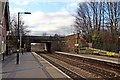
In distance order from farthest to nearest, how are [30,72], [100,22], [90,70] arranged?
[100,22]
[90,70]
[30,72]

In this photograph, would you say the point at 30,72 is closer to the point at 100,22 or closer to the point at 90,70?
the point at 90,70

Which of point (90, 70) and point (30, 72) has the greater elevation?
point (30, 72)

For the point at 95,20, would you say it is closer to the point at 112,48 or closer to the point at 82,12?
the point at 82,12

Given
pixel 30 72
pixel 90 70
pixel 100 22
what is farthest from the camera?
pixel 100 22

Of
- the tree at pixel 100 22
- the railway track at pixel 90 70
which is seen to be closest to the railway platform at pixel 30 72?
the railway track at pixel 90 70

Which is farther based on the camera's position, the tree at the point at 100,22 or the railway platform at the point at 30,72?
the tree at the point at 100,22

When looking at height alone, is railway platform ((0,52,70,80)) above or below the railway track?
above

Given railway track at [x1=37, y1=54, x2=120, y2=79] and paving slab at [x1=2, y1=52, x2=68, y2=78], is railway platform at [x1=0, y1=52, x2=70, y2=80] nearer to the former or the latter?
paving slab at [x1=2, y1=52, x2=68, y2=78]

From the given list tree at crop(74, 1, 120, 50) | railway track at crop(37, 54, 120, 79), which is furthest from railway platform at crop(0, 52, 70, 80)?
tree at crop(74, 1, 120, 50)

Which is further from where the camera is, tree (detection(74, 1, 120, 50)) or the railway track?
tree (detection(74, 1, 120, 50))

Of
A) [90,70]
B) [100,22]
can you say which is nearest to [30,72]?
[90,70]

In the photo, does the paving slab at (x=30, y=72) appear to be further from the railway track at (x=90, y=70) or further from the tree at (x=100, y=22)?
the tree at (x=100, y=22)

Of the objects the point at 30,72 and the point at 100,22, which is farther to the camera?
the point at 100,22

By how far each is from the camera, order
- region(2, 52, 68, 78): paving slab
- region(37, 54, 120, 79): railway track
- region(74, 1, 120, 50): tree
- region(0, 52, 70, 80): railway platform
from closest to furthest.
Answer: region(0, 52, 70, 80): railway platform
region(2, 52, 68, 78): paving slab
region(37, 54, 120, 79): railway track
region(74, 1, 120, 50): tree
